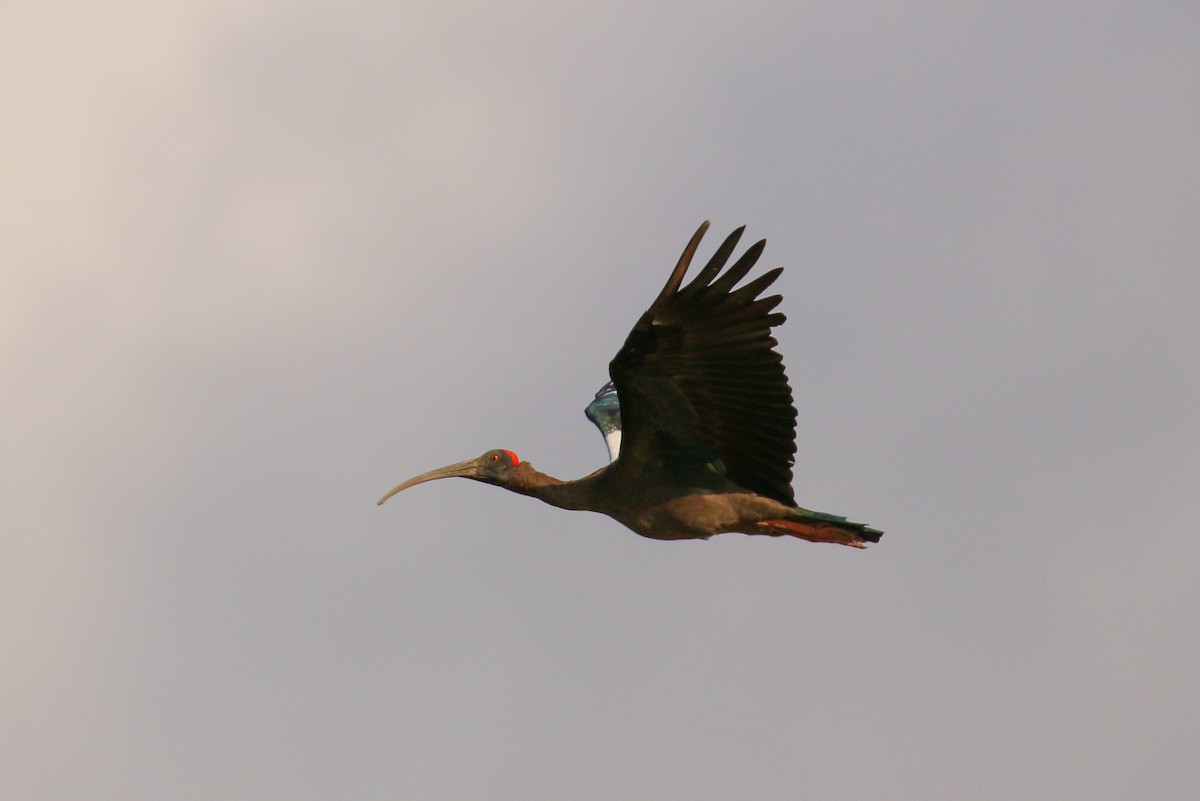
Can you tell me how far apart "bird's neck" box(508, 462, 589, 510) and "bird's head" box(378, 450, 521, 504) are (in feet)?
0.31

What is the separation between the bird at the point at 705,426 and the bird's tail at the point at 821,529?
1 centimetres

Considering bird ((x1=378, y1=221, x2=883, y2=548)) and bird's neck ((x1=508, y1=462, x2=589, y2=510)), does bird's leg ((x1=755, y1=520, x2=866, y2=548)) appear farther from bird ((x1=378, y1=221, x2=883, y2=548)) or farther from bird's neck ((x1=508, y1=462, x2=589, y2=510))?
bird's neck ((x1=508, y1=462, x2=589, y2=510))

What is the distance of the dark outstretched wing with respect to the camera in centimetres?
1614

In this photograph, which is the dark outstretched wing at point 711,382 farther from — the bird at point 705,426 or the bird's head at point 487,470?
the bird's head at point 487,470

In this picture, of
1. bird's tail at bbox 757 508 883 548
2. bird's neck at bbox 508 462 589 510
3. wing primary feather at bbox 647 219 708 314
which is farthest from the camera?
bird's neck at bbox 508 462 589 510

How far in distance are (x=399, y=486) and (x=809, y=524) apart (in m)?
4.44

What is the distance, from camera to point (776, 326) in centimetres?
1650

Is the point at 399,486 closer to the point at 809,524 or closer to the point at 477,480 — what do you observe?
the point at 477,480

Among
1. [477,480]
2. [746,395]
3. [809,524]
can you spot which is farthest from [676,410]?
[477,480]

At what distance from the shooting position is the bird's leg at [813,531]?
17734 mm

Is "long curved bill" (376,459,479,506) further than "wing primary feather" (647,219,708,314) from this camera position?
Yes

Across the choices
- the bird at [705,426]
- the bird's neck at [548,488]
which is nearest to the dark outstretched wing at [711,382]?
the bird at [705,426]

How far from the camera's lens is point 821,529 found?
17750 mm

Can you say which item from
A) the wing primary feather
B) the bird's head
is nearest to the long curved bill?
the bird's head
